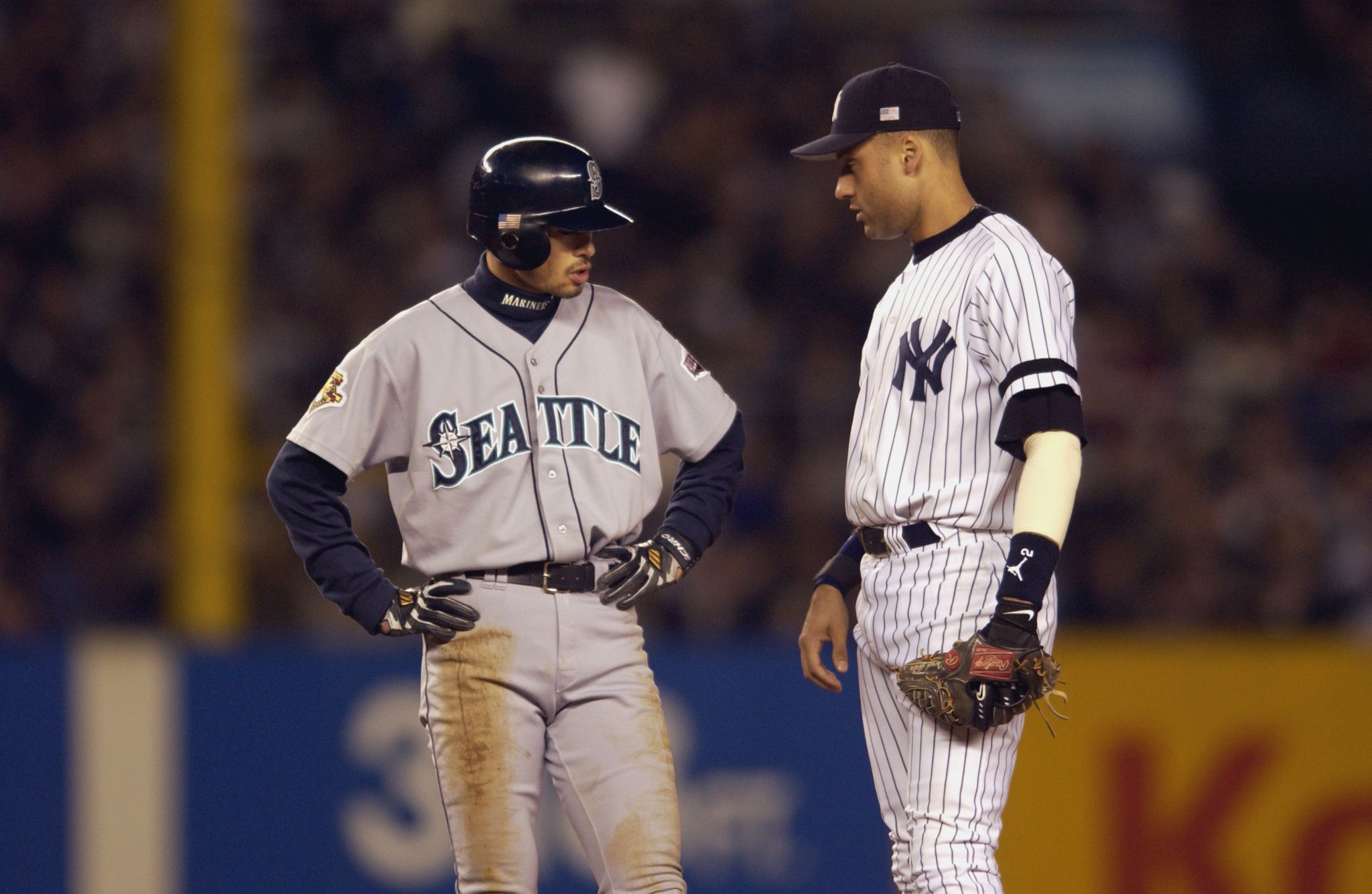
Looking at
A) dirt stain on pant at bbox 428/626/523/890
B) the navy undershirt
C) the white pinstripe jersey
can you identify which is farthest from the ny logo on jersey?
dirt stain on pant at bbox 428/626/523/890

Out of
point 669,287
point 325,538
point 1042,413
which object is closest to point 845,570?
point 1042,413

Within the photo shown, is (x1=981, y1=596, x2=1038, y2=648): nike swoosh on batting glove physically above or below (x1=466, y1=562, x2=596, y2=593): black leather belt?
below

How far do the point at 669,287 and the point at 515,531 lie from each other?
14.2ft

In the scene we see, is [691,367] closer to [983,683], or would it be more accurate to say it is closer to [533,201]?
[533,201]

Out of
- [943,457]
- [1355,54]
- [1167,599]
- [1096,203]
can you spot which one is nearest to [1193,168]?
[1355,54]

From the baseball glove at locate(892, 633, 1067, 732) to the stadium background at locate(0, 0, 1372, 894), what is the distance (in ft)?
8.91

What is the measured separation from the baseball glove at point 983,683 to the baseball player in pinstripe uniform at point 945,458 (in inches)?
0.6

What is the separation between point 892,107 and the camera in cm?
350

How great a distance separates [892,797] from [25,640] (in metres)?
3.52

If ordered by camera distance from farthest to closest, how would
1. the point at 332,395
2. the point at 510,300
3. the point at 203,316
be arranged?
1. the point at 203,316
2. the point at 510,300
3. the point at 332,395

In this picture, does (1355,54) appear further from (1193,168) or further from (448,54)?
(448,54)

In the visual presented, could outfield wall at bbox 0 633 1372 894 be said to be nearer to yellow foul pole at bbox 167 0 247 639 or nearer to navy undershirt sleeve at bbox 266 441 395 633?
yellow foul pole at bbox 167 0 247 639

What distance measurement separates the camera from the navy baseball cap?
3500 millimetres

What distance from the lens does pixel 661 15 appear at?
8789mm
